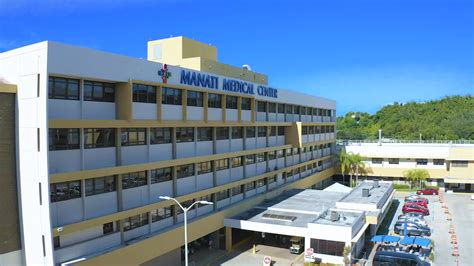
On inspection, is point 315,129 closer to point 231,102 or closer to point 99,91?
point 231,102

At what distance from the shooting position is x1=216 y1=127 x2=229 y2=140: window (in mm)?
35009

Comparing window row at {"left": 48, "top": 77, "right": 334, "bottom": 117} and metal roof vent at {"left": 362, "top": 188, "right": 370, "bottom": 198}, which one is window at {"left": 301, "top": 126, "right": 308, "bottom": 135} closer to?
metal roof vent at {"left": 362, "top": 188, "right": 370, "bottom": 198}

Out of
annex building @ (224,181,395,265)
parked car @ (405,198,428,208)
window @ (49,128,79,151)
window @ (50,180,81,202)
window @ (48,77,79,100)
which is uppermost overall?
window @ (48,77,79,100)

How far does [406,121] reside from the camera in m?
121

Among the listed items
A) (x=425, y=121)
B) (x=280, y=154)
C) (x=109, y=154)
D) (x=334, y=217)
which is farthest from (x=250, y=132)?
(x=425, y=121)

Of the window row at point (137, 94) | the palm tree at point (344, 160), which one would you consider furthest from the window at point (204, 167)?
the palm tree at point (344, 160)

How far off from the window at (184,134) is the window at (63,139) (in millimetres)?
8806

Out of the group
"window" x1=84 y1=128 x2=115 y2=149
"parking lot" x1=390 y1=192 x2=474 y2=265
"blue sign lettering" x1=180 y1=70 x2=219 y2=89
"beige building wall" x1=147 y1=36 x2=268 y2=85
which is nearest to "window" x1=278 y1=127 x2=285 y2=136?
"beige building wall" x1=147 y1=36 x2=268 y2=85

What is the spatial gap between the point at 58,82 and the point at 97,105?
2.84 m

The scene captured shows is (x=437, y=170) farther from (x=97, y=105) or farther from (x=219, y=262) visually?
(x=97, y=105)

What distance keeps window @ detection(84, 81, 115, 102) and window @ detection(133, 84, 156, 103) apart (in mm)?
1497

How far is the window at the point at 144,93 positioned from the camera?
25.8m

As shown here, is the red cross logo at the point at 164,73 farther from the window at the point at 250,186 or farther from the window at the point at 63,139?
the window at the point at 250,186

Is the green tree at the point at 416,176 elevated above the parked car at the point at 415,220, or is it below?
above
